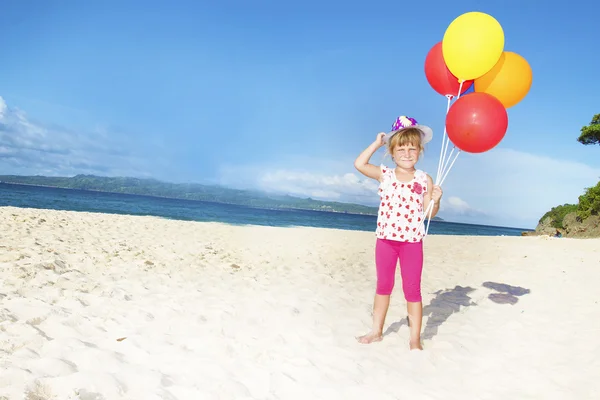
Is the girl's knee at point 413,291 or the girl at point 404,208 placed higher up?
the girl at point 404,208

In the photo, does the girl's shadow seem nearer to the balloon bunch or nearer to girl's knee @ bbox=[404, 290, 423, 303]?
girl's knee @ bbox=[404, 290, 423, 303]

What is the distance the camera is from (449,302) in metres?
5.37

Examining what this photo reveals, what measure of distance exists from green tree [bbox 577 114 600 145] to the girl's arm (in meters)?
20.9

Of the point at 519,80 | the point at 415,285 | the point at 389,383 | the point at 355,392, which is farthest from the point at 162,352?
the point at 519,80

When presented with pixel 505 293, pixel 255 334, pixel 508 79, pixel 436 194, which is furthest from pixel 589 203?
pixel 255 334

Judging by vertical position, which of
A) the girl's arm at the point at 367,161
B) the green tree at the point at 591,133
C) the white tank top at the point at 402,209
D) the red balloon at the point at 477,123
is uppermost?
the green tree at the point at 591,133

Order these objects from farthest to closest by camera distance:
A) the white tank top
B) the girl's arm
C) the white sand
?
1. the girl's arm
2. the white tank top
3. the white sand

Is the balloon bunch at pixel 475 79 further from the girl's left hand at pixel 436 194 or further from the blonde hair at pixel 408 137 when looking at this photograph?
the blonde hair at pixel 408 137

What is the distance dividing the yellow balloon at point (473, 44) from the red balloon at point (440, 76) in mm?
180

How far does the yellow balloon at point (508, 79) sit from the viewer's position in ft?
14.3

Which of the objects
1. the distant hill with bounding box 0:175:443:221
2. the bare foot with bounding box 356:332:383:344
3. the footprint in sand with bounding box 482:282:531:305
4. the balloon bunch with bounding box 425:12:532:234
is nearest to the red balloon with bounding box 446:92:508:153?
the balloon bunch with bounding box 425:12:532:234

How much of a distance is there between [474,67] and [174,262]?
201 inches

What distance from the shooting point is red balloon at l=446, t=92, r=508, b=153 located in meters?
3.58

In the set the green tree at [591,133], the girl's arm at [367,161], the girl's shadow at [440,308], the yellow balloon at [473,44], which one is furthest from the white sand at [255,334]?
the green tree at [591,133]
